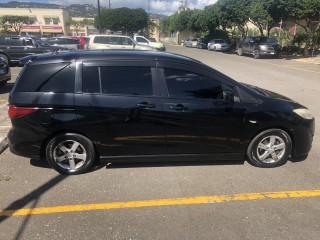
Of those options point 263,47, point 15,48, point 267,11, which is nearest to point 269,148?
point 15,48

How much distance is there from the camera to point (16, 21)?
7850 centimetres

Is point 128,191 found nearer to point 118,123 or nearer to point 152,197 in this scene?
point 152,197

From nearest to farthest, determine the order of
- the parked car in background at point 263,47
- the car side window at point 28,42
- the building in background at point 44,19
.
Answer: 1. the car side window at point 28,42
2. the parked car in background at point 263,47
3. the building in background at point 44,19

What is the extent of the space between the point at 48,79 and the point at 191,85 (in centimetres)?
190

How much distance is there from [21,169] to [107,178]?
4.34 ft

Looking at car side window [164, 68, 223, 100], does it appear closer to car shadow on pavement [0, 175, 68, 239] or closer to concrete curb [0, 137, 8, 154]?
car shadow on pavement [0, 175, 68, 239]

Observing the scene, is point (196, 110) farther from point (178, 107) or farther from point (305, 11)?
point (305, 11)

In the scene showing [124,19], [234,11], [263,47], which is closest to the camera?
[263,47]

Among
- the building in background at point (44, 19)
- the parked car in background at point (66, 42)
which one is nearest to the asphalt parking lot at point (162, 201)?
the parked car in background at point (66, 42)

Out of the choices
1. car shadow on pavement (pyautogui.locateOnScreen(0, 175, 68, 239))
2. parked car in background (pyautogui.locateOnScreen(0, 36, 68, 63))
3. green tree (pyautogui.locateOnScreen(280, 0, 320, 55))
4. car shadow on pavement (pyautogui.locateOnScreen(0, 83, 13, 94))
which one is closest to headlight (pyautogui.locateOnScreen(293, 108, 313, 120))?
car shadow on pavement (pyautogui.locateOnScreen(0, 175, 68, 239))

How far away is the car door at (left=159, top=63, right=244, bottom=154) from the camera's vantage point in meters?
4.06

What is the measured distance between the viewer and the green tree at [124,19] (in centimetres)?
6931

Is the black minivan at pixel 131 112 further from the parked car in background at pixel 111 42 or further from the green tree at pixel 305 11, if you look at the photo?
the green tree at pixel 305 11

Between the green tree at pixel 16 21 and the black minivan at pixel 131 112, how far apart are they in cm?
8401
